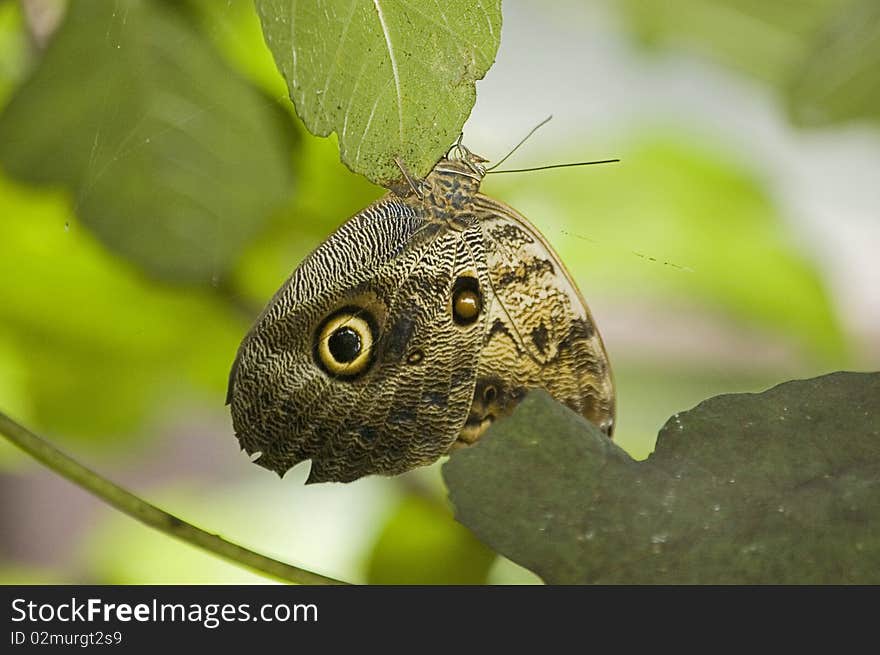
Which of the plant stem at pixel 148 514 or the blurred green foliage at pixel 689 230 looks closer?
the plant stem at pixel 148 514

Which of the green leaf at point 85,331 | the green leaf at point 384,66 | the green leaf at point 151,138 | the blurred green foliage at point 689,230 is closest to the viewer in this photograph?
the green leaf at point 384,66

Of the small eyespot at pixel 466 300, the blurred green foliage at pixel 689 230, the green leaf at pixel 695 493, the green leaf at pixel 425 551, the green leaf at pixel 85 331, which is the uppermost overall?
the blurred green foliage at pixel 689 230

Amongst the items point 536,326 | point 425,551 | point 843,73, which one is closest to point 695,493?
point 536,326

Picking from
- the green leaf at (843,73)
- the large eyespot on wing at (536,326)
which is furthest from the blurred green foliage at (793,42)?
the large eyespot on wing at (536,326)

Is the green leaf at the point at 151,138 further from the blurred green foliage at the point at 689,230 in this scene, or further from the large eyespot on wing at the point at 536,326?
the blurred green foliage at the point at 689,230

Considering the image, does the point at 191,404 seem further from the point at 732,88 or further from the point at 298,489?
the point at 732,88

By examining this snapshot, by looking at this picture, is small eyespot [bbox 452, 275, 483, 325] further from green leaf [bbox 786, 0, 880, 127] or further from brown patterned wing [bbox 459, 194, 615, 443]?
green leaf [bbox 786, 0, 880, 127]

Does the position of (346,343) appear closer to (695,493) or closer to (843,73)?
(695,493)

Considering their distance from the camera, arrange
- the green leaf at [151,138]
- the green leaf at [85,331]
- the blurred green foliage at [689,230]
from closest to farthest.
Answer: the green leaf at [151,138] → the green leaf at [85,331] → the blurred green foliage at [689,230]

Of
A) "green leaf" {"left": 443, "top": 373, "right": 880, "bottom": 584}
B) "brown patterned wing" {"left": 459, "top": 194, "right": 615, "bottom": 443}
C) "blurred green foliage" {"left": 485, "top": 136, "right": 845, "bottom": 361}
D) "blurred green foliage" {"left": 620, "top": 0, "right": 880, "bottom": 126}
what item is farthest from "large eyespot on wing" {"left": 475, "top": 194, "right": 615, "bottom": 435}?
"blurred green foliage" {"left": 620, "top": 0, "right": 880, "bottom": 126}
